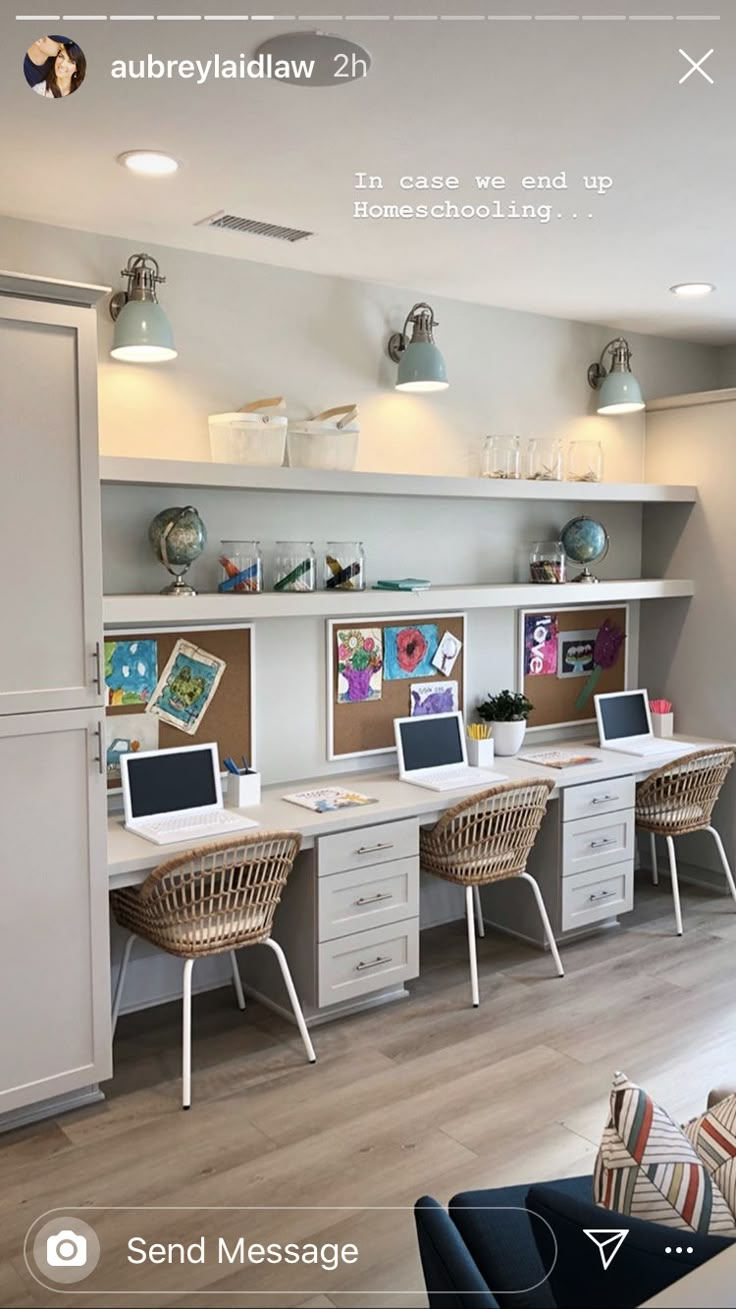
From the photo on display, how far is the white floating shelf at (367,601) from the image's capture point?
3.10m

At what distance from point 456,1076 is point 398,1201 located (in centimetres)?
67

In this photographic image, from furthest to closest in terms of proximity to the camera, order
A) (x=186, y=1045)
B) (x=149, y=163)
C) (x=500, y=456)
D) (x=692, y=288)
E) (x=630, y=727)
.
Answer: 1. (x=630, y=727)
2. (x=500, y=456)
3. (x=692, y=288)
4. (x=186, y=1045)
5. (x=149, y=163)

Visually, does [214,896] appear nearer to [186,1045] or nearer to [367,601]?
[186,1045]

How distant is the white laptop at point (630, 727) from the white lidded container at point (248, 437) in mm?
1931

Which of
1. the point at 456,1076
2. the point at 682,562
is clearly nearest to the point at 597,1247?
the point at 456,1076

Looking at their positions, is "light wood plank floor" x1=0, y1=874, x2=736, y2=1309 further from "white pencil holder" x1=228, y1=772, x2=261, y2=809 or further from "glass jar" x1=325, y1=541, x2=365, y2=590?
"glass jar" x1=325, y1=541, x2=365, y2=590

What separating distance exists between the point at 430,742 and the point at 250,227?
1.91 metres

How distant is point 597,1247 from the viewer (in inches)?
35.7

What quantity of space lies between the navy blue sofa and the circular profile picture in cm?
207

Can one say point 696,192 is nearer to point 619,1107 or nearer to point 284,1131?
point 619,1107

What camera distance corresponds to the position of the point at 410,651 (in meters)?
4.06

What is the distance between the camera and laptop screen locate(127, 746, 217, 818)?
10.6ft

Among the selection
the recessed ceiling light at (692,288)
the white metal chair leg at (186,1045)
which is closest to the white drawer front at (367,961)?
the white metal chair leg at (186,1045)

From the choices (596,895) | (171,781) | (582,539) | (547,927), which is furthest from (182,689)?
(582,539)
